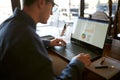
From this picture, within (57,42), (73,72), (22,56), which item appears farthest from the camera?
(57,42)

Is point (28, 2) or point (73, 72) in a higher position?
point (28, 2)

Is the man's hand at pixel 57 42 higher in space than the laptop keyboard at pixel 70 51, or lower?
higher

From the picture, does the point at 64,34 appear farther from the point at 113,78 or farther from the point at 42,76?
the point at 42,76

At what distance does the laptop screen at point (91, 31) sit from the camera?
126 cm

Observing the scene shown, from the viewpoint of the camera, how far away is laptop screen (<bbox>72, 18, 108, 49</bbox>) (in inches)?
49.8

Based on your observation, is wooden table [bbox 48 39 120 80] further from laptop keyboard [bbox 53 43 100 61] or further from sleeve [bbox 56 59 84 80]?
sleeve [bbox 56 59 84 80]

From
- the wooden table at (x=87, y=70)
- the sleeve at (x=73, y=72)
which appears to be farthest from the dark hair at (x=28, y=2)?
the wooden table at (x=87, y=70)

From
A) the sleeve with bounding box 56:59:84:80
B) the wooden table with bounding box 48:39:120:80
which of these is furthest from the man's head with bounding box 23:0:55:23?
the wooden table with bounding box 48:39:120:80

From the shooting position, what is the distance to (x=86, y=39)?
4.75ft

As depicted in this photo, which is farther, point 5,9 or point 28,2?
point 5,9

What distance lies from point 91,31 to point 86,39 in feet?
0.34

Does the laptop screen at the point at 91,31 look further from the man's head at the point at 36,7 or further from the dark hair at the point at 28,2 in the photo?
the dark hair at the point at 28,2

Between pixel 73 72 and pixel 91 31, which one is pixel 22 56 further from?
pixel 91 31

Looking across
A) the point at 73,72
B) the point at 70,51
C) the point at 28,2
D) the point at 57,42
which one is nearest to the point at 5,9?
the point at 57,42
